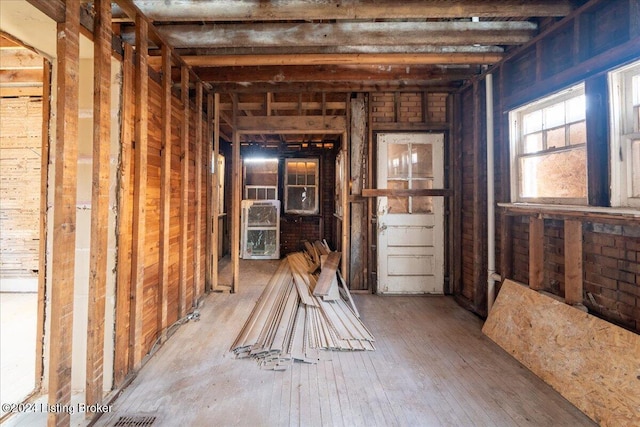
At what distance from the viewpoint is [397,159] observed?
4363mm

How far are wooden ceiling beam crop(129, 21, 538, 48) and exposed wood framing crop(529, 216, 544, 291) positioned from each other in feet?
6.14

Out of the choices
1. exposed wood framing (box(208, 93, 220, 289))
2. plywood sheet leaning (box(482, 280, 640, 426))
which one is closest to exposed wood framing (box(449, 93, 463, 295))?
plywood sheet leaning (box(482, 280, 640, 426))

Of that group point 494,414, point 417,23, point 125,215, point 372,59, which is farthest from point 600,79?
point 125,215

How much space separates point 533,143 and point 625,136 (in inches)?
34.7

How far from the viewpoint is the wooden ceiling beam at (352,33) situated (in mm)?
2689

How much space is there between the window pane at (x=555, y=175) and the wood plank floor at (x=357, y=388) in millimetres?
1631

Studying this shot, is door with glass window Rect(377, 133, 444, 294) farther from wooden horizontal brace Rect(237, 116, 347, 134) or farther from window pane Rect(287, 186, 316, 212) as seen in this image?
window pane Rect(287, 186, 316, 212)

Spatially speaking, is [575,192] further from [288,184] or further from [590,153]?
[288,184]

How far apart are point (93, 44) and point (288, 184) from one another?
541 centimetres

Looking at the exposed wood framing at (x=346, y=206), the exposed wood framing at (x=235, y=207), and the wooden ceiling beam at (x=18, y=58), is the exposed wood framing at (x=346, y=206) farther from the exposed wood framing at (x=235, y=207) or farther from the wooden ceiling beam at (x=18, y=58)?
the wooden ceiling beam at (x=18, y=58)

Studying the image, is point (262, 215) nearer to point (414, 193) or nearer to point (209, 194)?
point (209, 194)

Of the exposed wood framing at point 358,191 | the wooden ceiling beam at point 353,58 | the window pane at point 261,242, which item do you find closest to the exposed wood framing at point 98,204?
the wooden ceiling beam at point 353,58

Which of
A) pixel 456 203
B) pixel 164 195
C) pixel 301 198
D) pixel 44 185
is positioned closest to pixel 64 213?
pixel 44 185

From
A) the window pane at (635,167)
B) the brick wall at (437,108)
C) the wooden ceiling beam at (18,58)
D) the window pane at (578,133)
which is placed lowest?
the window pane at (635,167)
